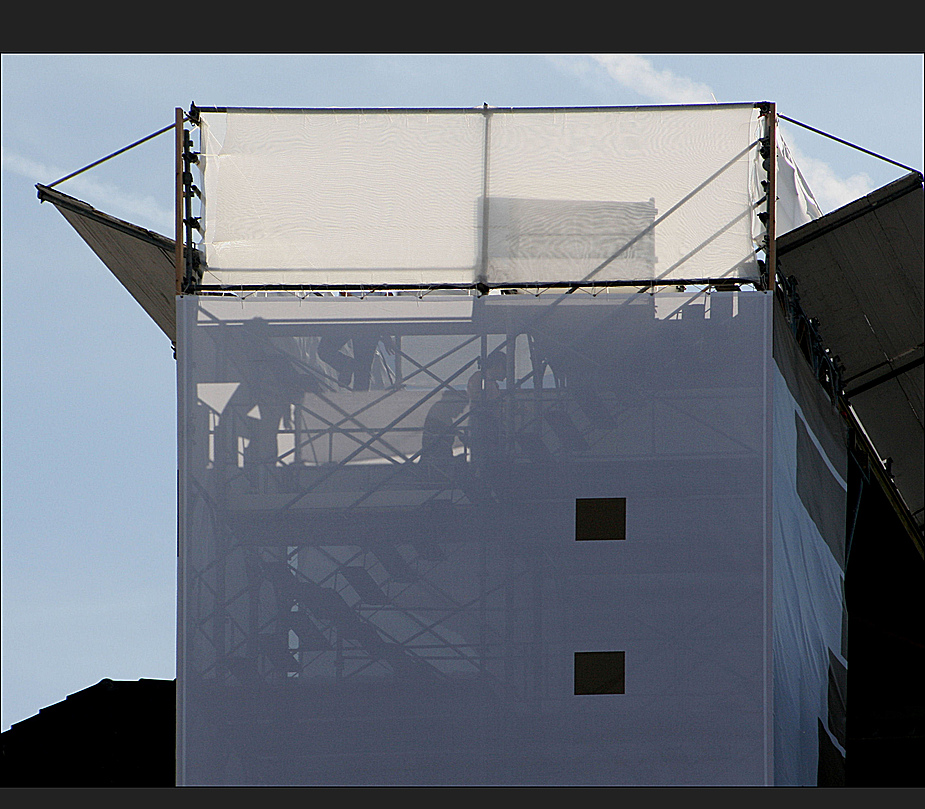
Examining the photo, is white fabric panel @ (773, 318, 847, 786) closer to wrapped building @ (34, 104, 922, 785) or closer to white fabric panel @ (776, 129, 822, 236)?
wrapped building @ (34, 104, 922, 785)

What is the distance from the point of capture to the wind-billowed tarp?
40.7 ft

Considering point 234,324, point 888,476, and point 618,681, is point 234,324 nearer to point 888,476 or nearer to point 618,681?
point 618,681

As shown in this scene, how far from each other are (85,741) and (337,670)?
863 cm

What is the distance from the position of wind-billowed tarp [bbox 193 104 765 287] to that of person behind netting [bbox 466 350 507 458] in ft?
3.52

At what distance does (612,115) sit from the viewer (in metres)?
12.6

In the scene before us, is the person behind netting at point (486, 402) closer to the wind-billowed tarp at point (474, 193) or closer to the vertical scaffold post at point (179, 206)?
the wind-billowed tarp at point (474, 193)

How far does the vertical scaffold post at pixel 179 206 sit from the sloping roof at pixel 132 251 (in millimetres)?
1660

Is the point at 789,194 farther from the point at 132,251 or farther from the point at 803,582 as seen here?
the point at 132,251

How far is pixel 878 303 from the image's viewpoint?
15.1 meters

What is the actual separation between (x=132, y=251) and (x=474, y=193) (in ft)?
18.6

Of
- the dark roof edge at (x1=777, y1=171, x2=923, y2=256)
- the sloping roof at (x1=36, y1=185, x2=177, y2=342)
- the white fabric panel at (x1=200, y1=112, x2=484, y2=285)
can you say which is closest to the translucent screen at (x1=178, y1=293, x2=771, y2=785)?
the white fabric panel at (x1=200, y1=112, x2=484, y2=285)

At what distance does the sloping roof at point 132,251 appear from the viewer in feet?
47.6

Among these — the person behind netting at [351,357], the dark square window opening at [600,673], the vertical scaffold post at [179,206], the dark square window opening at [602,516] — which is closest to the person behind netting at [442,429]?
the person behind netting at [351,357]

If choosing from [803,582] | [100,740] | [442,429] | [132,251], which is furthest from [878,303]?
[100,740]
